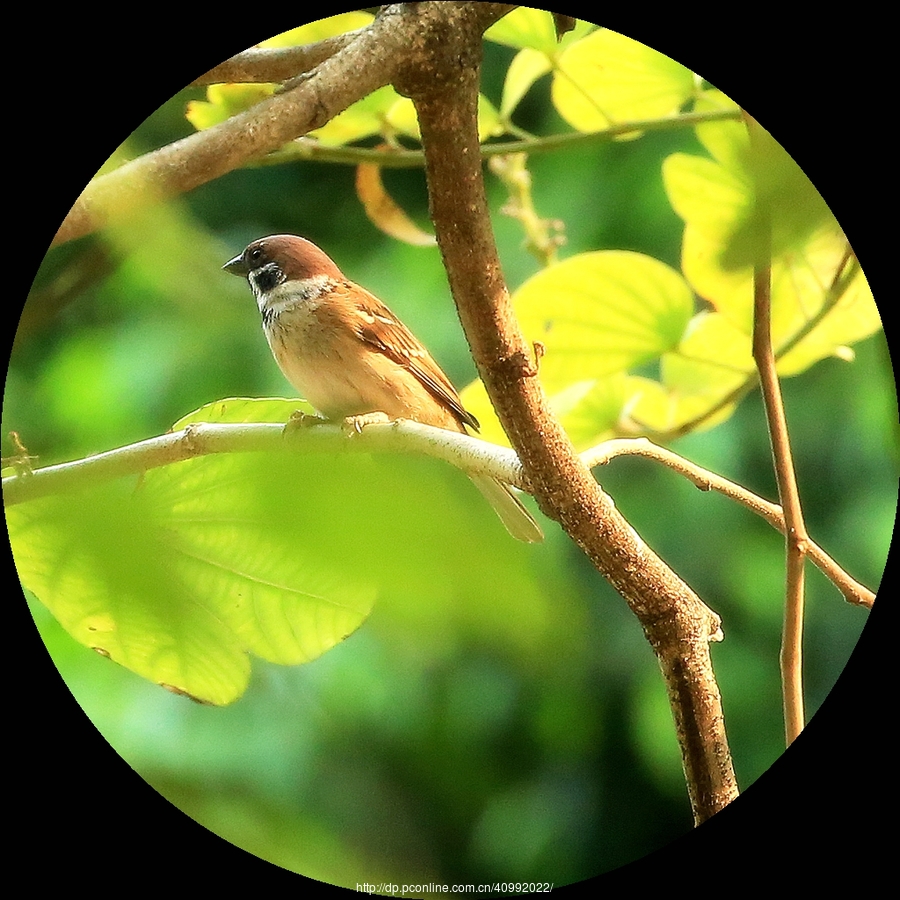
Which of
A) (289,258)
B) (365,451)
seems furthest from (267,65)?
(365,451)

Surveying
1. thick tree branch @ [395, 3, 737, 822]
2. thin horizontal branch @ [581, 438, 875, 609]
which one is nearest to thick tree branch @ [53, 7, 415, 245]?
thick tree branch @ [395, 3, 737, 822]

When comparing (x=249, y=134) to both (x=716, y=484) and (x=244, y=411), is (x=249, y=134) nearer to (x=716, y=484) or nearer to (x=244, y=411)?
(x=244, y=411)

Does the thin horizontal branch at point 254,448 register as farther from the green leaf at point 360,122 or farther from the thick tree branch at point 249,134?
the green leaf at point 360,122

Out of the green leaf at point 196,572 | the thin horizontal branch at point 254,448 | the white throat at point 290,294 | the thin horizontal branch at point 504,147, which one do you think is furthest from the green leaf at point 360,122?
the green leaf at point 196,572

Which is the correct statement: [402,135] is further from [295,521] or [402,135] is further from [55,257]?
[295,521]

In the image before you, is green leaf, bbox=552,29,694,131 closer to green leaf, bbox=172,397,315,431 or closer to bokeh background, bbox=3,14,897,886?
bokeh background, bbox=3,14,897,886

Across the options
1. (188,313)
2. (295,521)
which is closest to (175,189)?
(188,313)
